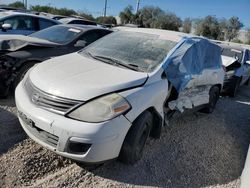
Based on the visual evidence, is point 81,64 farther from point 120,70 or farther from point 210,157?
point 210,157

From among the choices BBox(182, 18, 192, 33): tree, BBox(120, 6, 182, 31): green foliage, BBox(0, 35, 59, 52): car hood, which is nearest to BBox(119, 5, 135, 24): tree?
BBox(120, 6, 182, 31): green foliage

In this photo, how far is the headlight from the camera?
310 centimetres

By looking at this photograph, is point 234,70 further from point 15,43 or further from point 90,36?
point 15,43

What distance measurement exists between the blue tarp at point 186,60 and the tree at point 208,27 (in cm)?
4656

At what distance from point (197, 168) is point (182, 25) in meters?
54.0

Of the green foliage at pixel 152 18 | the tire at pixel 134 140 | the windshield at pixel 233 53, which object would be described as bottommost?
the tire at pixel 134 140

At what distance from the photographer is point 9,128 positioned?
13.8 ft

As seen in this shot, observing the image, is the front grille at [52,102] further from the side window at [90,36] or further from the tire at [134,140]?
the side window at [90,36]

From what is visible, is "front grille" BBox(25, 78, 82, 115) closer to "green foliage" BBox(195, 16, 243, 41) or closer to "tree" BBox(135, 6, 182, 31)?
"tree" BBox(135, 6, 182, 31)

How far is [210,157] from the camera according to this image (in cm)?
446

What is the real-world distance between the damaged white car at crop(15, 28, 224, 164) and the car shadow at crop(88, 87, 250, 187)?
24 centimetres

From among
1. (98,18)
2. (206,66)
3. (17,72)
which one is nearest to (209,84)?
(206,66)

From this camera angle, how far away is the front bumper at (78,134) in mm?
3014

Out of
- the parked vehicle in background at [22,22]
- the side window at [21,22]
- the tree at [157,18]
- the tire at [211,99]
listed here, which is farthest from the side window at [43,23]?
the tree at [157,18]
